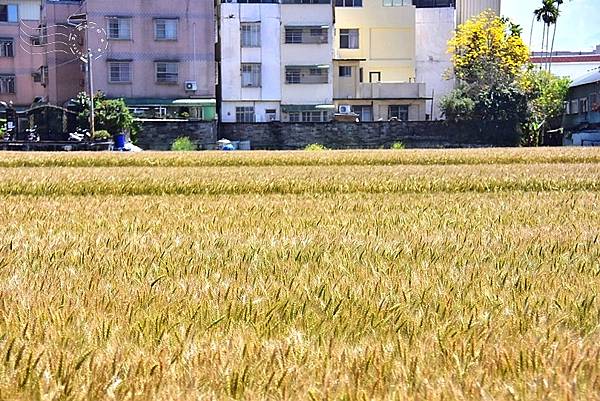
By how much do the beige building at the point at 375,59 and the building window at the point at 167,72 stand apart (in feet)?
32.1

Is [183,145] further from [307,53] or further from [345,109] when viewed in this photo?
[345,109]

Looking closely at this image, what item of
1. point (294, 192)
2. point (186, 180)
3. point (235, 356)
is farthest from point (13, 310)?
Result: point (186, 180)

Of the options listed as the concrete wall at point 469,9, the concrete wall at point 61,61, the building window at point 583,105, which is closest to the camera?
the concrete wall at point 61,61

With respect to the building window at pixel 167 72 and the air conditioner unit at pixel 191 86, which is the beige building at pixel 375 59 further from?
the building window at pixel 167 72

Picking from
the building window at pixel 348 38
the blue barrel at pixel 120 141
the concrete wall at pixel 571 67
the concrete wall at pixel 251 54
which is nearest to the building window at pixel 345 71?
the building window at pixel 348 38

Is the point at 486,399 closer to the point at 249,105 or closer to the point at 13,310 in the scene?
the point at 13,310

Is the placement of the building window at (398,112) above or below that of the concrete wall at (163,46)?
below

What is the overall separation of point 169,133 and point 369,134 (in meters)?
10.6

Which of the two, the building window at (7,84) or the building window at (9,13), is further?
the building window at (9,13)

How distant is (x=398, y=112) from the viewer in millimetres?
53969

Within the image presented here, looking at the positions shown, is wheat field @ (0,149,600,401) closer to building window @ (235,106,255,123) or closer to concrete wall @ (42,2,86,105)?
building window @ (235,106,255,123)

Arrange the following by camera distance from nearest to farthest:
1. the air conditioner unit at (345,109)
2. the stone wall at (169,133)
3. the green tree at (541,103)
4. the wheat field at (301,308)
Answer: the wheat field at (301,308) < the stone wall at (169,133) < the green tree at (541,103) < the air conditioner unit at (345,109)

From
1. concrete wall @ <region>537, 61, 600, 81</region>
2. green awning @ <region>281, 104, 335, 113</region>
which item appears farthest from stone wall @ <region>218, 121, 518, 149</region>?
concrete wall @ <region>537, 61, 600, 81</region>

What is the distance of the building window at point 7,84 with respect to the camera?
5316 cm
